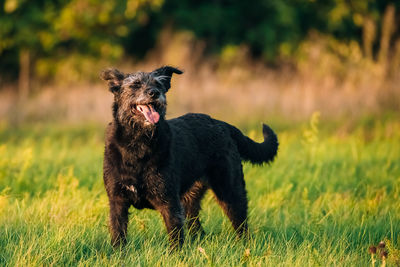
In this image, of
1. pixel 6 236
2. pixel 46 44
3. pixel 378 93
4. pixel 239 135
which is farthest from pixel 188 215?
pixel 46 44

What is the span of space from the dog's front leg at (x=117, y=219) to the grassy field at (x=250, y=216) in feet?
0.42

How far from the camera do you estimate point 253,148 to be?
5.73 meters

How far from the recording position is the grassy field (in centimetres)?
438

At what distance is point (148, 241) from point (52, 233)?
0.86m

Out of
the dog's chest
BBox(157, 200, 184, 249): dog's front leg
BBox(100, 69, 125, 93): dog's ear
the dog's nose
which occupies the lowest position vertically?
BBox(157, 200, 184, 249): dog's front leg

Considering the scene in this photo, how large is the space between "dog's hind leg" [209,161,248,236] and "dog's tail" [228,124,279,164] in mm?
378

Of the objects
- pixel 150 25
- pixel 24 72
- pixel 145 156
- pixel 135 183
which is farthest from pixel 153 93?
pixel 150 25

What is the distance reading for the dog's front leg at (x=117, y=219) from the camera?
4.61 metres

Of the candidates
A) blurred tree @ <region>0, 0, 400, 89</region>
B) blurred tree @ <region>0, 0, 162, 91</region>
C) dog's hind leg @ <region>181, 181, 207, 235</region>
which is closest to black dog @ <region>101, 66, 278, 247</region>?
dog's hind leg @ <region>181, 181, 207, 235</region>

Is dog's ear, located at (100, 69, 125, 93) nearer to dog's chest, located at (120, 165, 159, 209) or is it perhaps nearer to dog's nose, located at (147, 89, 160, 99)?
dog's nose, located at (147, 89, 160, 99)

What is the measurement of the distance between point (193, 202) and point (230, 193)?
442mm

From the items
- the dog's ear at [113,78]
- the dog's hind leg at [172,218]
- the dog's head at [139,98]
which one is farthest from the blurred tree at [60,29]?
the dog's hind leg at [172,218]

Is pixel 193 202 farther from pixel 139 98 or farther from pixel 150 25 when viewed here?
pixel 150 25

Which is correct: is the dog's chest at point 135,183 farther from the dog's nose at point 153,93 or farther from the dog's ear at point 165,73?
the dog's ear at point 165,73
